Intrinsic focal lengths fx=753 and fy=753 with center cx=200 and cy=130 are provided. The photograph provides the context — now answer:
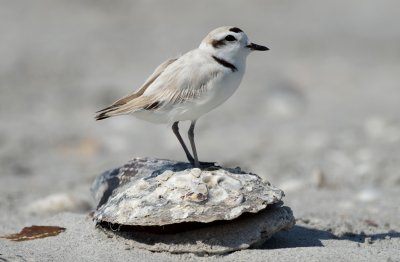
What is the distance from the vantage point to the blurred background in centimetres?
766

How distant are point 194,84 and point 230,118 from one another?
233 inches

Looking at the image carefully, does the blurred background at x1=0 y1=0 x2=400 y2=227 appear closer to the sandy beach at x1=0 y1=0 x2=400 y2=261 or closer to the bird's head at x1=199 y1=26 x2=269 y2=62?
the sandy beach at x1=0 y1=0 x2=400 y2=261

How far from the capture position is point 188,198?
454 cm

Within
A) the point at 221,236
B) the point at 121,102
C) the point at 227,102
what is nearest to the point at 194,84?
the point at 121,102

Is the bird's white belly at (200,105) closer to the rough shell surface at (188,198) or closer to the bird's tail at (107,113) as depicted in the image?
the bird's tail at (107,113)

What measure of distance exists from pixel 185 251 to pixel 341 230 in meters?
1.43

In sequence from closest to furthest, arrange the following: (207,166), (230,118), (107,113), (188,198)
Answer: (188,198), (107,113), (207,166), (230,118)

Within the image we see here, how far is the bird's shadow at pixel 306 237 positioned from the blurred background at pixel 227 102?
2.48 feet

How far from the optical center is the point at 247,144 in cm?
945

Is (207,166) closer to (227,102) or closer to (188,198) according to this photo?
(188,198)

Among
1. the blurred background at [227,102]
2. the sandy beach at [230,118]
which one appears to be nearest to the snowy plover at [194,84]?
the sandy beach at [230,118]

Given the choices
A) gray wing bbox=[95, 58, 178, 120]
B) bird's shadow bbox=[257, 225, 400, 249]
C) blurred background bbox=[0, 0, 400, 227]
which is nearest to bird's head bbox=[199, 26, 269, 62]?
gray wing bbox=[95, 58, 178, 120]

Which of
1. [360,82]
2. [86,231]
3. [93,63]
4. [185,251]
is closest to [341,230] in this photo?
[185,251]

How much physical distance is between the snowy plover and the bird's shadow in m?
0.74
